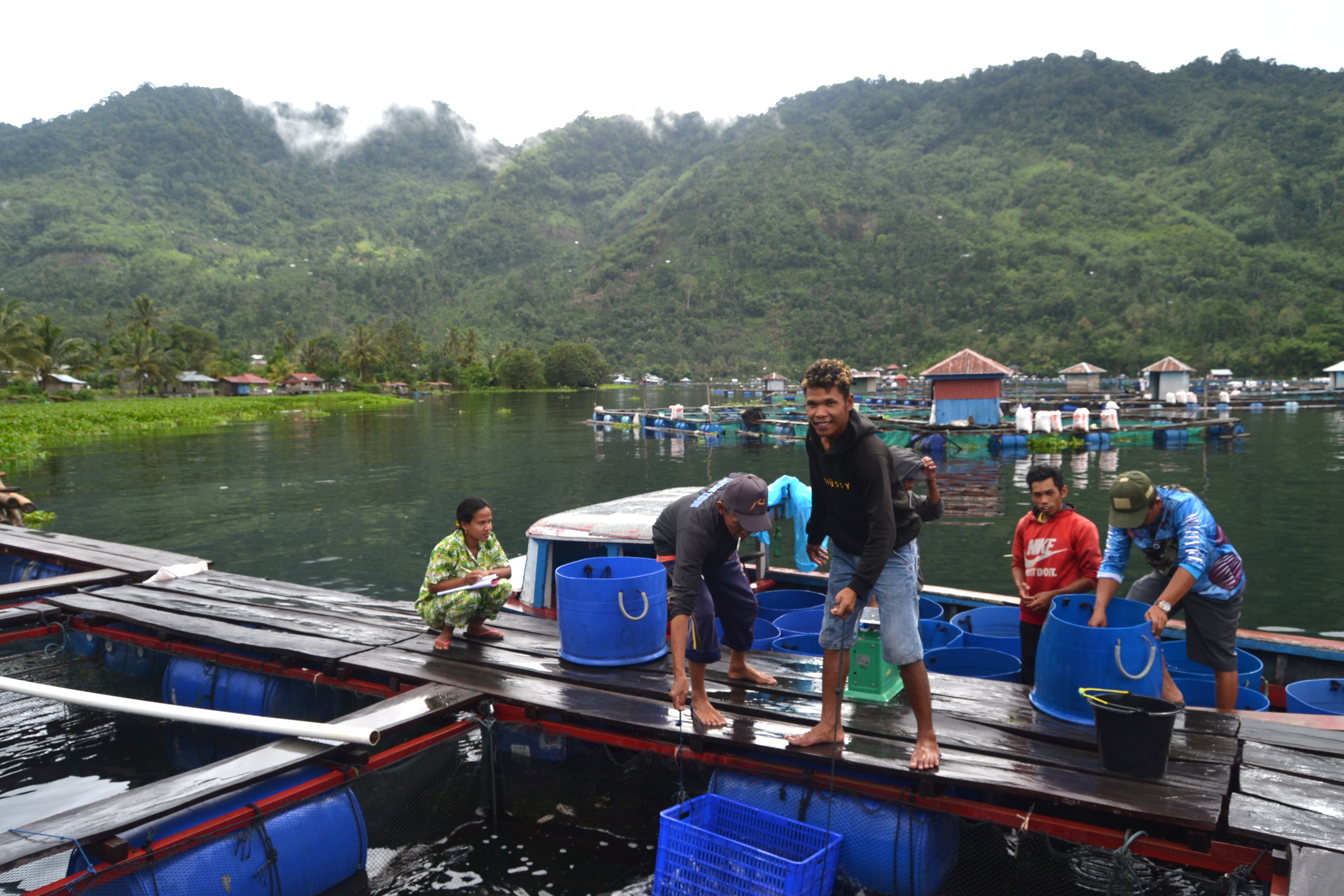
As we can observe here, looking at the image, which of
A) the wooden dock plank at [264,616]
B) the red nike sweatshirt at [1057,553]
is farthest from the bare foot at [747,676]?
the wooden dock plank at [264,616]

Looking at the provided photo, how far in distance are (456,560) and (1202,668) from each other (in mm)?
6483

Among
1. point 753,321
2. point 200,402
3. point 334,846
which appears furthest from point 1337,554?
point 753,321

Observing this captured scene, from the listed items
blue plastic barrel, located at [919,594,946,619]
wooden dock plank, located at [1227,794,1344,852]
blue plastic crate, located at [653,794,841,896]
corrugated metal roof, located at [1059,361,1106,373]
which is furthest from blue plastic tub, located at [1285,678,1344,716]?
corrugated metal roof, located at [1059,361,1106,373]

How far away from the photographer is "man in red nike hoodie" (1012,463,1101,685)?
6.04 metres

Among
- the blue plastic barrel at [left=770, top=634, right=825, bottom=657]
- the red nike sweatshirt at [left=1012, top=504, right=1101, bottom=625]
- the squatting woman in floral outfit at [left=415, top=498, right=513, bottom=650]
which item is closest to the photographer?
the red nike sweatshirt at [left=1012, top=504, right=1101, bottom=625]

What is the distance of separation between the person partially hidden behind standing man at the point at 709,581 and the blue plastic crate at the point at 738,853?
2.12 feet

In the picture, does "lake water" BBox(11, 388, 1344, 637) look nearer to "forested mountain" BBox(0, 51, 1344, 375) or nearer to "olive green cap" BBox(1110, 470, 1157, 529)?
"olive green cap" BBox(1110, 470, 1157, 529)

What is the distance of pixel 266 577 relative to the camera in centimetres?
1698

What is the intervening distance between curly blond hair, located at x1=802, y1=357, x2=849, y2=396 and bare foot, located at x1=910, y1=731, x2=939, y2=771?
6.65 ft

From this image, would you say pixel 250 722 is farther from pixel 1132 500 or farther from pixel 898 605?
pixel 1132 500

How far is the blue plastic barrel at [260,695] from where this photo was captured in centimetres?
757

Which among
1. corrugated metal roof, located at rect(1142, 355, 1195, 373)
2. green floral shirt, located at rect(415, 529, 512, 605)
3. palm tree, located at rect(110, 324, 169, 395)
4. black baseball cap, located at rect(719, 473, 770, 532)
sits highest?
palm tree, located at rect(110, 324, 169, 395)

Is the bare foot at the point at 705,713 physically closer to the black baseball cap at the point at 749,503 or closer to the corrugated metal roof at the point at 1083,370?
the black baseball cap at the point at 749,503

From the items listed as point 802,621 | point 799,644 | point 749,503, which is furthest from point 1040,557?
point 802,621
